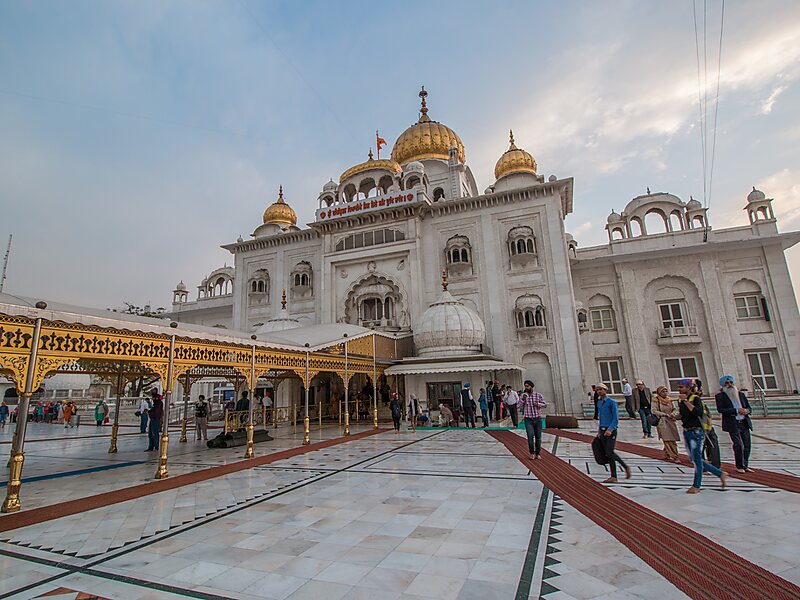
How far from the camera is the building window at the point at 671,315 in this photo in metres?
19.0

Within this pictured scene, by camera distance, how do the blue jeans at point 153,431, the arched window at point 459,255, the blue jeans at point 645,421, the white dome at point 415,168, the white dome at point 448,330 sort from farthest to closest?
the white dome at point 415,168, the arched window at point 459,255, the white dome at point 448,330, the blue jeans at point 645,421, the blue jeans at point 153,431

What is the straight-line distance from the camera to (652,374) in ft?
61.3

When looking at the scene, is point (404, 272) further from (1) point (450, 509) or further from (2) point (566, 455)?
(1) point (450, 509)

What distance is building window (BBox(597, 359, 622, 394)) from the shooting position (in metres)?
19.4

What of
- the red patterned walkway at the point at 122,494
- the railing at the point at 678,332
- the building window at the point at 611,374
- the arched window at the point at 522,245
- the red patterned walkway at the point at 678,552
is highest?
the arched window at the point at 522,245

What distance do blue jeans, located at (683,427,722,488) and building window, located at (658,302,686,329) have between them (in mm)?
16323

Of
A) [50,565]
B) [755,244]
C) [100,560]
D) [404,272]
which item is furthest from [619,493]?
[755,244]

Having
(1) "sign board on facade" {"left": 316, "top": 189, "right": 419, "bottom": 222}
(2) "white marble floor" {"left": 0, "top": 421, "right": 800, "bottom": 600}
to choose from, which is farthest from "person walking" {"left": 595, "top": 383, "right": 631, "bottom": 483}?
(1) "sign board on facade" {"left": 316, "top": 189, "right": 419, "bottom": 222}

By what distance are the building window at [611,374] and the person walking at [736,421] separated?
47.9 ft

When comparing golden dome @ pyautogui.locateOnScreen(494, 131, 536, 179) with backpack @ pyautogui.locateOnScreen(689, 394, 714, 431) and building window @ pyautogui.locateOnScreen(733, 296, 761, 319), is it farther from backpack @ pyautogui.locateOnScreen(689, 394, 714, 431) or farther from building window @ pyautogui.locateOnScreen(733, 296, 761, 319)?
backpack @ pyautogui.locateOnScreen(689, 394, 714, 431)

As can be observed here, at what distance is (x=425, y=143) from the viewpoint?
83.6ft

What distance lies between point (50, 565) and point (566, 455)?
288 inches

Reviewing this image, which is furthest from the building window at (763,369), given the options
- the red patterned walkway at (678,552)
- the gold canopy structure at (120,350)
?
the gold canopy structure at (120,350)

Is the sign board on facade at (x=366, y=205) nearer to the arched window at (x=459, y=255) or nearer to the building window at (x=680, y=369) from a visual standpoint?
the arched window at (x=459, y=255)
